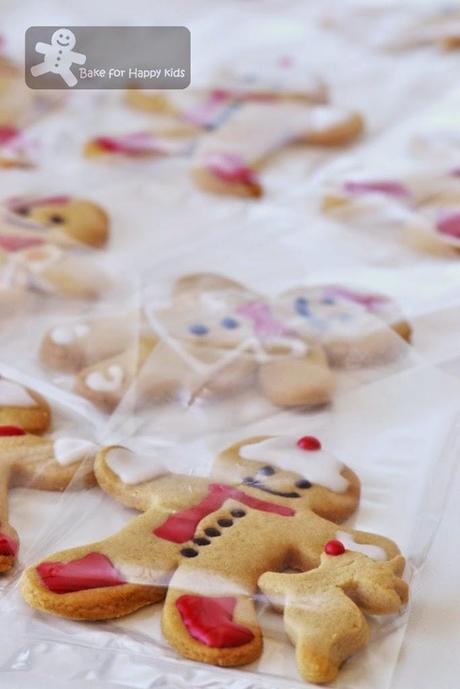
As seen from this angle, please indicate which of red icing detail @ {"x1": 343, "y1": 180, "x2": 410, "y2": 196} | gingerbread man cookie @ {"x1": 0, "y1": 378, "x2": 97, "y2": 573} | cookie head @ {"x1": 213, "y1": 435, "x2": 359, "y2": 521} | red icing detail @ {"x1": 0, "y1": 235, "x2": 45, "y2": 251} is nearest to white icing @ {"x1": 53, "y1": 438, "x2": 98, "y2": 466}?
gingerbread man cookie @ {"x1": 0, "y1": 378, "x2": 97, "y2": 573}

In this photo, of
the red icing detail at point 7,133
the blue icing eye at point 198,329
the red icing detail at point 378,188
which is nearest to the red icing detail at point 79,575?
the blue icing eye at point 198,329

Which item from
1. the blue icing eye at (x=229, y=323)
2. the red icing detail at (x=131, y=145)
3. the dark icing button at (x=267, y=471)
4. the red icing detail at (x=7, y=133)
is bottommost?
the dark icing button at (x=267, y=471)

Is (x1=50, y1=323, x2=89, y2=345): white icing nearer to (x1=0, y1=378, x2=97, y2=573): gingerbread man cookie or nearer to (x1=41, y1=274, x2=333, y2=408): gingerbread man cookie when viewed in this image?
(x1=41, y1=274, x2=333, y2=408): gingerbread man cookie

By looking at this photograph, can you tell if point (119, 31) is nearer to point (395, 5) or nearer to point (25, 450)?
point (395, 5)

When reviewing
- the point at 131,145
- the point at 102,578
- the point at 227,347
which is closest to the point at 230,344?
the point at 227,347

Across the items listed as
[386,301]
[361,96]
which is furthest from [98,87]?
[386,301]

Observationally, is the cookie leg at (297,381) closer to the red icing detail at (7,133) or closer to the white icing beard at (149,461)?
the white icing beard at (149,461)
